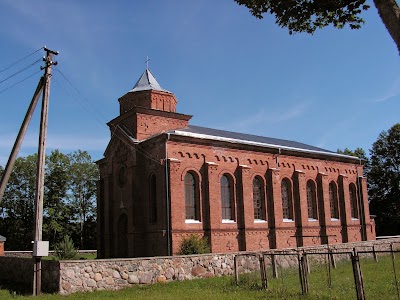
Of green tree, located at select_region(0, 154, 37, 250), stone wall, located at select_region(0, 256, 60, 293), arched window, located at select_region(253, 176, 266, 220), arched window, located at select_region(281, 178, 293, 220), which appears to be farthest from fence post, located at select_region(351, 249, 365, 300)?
green tree, located at select_region(0, 154, 37, 250)

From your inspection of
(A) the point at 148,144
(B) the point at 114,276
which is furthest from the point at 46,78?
(A) the point at 148,144

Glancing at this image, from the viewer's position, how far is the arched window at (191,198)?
84.3 ft

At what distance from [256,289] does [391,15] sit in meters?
10.0

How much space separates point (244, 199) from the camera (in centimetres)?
2769

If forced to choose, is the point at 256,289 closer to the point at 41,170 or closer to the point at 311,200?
the point at 41,170

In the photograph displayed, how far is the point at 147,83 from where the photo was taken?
1249 inches

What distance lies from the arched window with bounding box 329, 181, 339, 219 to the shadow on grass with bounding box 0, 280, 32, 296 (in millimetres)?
25364

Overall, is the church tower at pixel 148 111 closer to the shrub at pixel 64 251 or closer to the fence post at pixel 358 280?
the shrub at pixel 64 251

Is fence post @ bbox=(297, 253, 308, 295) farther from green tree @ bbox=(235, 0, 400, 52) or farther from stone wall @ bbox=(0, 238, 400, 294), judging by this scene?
green tree @ bbox=(235, 0, 400, 52)

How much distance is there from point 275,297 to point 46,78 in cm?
1233

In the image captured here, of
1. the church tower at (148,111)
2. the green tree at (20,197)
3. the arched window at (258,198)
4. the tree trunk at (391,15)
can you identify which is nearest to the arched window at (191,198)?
the church tower at (148,111)

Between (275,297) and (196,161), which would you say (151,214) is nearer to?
(196,161)

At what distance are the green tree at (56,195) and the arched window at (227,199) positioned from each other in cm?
2867

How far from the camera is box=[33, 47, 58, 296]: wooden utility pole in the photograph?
16.0 meters
